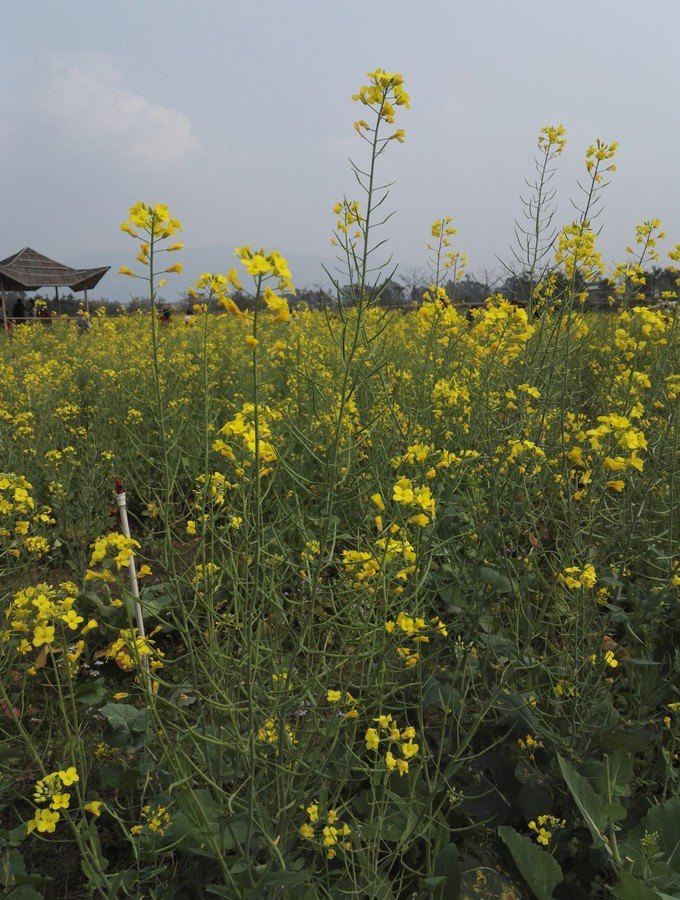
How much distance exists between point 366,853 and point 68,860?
92 centimetres

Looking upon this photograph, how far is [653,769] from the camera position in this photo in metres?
1.93

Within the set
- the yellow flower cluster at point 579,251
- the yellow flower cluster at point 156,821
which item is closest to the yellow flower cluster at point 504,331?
the yellow flower cluster at point 579,251

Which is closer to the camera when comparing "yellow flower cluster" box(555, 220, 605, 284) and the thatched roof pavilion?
"yellow flower cluster" box(555, 220, 605, 284)

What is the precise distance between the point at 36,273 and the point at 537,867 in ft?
63.6

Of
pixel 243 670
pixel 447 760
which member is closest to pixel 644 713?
pixel 447 760

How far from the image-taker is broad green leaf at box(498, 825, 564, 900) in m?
1.43

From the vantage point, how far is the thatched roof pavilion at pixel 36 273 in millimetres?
16344

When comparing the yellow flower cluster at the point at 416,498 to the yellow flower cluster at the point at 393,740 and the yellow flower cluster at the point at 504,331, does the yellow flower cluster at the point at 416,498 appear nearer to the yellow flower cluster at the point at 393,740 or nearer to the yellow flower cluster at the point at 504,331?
the yellow flower cluster at the point at 393,740

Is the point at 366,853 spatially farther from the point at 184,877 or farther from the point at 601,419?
the point at 601,419

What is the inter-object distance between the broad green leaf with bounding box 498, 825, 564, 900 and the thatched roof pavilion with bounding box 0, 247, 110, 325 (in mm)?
17366

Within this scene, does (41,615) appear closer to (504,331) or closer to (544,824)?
(544,824)

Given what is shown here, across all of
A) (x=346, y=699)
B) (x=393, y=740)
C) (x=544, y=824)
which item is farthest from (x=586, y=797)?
(x=346, y=699)

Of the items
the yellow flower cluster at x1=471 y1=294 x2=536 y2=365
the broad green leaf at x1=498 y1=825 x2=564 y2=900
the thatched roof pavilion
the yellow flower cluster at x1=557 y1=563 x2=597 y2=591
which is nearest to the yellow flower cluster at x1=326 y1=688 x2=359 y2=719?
the broad green leaf at x1=498 y1=825 x2=564 y2=900

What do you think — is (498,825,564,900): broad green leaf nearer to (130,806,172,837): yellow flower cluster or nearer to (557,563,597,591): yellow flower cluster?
(557,563,597,591): yellow flower cluster
